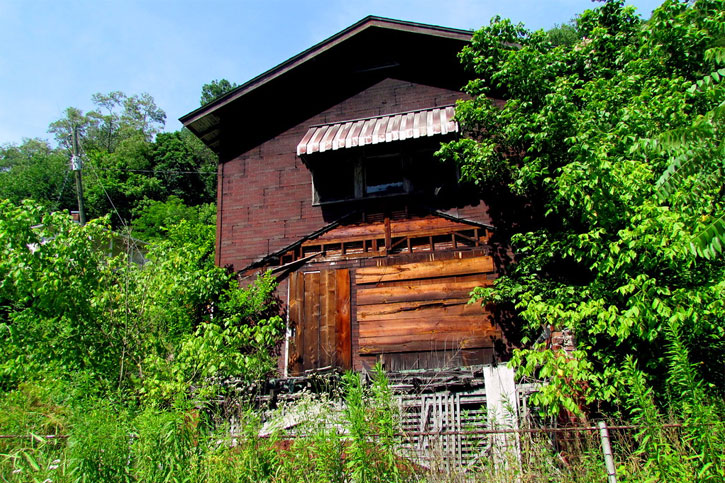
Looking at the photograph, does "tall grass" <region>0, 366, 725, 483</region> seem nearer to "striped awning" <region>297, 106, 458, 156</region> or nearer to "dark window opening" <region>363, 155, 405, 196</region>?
"striped awning" <region>297, 106, 458, 156</region>

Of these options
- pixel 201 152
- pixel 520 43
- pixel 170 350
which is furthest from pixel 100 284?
pixel 201 152

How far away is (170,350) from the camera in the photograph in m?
8.36

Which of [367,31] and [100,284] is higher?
A: [367,31]

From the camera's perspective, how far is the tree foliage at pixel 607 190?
5.52 m

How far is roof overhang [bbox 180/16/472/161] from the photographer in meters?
11.3

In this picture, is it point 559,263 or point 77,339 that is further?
point 559,263

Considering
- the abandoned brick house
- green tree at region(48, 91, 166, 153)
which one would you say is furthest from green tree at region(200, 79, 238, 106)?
the abandoned brick house

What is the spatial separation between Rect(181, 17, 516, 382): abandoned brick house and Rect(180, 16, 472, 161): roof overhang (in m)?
0.03

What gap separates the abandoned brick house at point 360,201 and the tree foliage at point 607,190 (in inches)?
37.6

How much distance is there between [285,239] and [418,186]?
10.2ft

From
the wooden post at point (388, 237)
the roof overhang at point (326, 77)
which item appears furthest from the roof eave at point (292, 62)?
the wooden post at point (388, 237)

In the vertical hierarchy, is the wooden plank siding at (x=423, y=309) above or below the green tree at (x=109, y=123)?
below

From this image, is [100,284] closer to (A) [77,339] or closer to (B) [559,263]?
(A) [77,339]

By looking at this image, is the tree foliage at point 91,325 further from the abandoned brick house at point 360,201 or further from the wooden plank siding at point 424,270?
the wooden plank siding at point 424,270
